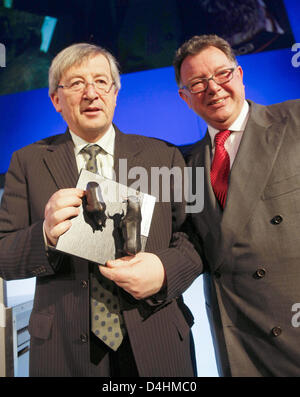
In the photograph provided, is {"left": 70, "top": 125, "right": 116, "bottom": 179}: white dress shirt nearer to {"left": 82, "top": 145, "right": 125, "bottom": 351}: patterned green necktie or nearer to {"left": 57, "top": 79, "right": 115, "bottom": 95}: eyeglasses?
{"left": 57, "top": 79, "right": 115, "bottom": 95}: eyeglasses

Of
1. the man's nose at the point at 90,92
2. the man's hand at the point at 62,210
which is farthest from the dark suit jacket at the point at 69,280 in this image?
the man's nose at the point at 90,92

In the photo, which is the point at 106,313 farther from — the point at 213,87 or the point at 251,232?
the point at 213,87

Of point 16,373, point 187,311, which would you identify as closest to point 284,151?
point 187,311

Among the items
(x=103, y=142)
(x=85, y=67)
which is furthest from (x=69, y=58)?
(x=103, y=142)

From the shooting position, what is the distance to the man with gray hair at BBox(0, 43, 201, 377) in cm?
95

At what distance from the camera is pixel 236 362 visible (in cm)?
110

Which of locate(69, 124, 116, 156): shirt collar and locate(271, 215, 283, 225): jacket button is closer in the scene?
locate(271, 215, 283, 225): jacket button

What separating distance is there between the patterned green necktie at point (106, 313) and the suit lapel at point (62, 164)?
349 mm

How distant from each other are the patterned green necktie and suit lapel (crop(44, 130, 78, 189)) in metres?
0.35

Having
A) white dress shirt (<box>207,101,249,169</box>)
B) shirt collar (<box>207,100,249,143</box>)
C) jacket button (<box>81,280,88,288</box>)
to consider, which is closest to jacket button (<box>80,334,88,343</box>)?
jacket button (<box>81,280,88,288</box>)

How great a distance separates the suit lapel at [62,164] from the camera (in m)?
1.10

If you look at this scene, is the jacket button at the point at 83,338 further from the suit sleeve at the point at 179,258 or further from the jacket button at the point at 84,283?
the suit sleeve at the point at 179,258

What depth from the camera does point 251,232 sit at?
1.11 m

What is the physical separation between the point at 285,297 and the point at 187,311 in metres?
0.36
